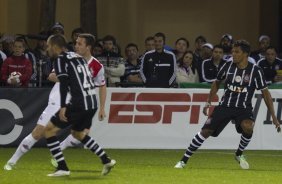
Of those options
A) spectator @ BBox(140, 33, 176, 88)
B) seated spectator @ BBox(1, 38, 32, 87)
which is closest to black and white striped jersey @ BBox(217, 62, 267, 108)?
spectator @ BBox(140, 33, 176, 88)

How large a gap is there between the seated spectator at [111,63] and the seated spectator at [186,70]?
1157 mm

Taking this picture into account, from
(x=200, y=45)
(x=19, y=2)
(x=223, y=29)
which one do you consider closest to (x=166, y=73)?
(x=200, y=45)

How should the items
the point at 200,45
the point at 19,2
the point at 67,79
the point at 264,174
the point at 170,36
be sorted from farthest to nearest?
the point at 170,36
the point at 19,2
the point at 200,45
the point at 264,174
the point at 67,79

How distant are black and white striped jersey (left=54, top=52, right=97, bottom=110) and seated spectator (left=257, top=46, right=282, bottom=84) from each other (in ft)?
25.7

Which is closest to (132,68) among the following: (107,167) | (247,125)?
(247,125)

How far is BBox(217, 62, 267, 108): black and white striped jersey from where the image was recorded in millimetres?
15594

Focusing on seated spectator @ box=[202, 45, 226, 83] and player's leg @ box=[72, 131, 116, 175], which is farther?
seated spectator @ box=[202, 45, 226, 83]

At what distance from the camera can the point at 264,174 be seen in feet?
49.1

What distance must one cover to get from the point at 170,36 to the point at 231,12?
1988 millimetres

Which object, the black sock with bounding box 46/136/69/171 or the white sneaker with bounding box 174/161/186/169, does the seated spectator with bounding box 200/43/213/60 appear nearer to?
the white sneaker with bounding box 174/161/186/169

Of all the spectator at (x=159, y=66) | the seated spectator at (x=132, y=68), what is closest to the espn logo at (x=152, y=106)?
the spectator at (x=159, y=66)

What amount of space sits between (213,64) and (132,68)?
1.70 meters

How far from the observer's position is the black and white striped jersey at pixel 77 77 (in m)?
13.6

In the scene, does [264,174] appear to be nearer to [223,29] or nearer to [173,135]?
[173,135]
